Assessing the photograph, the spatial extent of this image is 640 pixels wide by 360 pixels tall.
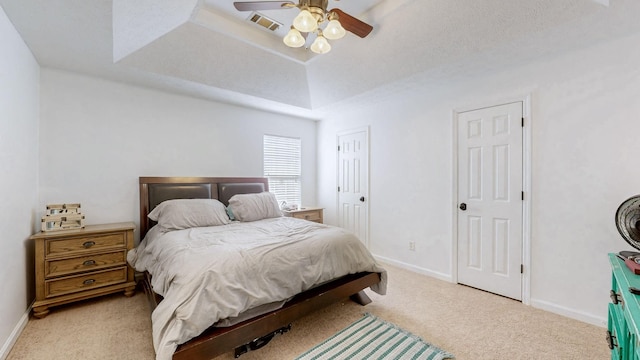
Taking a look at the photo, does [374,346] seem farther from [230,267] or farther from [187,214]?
[187,214]

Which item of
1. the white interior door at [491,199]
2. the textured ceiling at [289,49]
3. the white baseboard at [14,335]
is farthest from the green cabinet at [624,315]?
the white baseboard at [14,335]

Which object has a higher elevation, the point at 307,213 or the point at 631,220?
the point at 631,220

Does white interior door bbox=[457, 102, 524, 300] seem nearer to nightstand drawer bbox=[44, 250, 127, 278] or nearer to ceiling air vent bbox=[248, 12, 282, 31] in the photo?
ceiling air vent bbox=[248, 12, 282, 31]

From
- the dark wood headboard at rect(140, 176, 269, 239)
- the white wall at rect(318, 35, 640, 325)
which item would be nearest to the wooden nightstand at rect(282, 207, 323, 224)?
the dark wood headboard at rect(140, 176, 269, 239)

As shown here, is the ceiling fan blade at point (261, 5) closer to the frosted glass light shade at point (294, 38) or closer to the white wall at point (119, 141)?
the frosted glass light shade at point (294, 38)

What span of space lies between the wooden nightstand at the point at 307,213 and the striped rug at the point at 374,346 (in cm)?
216

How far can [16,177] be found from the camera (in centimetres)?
214

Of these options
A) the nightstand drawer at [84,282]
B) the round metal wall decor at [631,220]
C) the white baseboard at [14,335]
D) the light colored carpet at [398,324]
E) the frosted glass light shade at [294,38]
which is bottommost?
the light colored carpet at [398,324]

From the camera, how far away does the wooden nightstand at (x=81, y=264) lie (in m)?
2.40

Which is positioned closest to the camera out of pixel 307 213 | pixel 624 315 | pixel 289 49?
pixel 624 315

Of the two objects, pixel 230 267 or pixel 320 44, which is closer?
pixel 230 267

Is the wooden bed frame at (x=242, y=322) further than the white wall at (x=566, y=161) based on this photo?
No

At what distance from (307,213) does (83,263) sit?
280 centimetres

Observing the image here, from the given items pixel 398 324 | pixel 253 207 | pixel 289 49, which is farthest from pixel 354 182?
pixel 398 324
